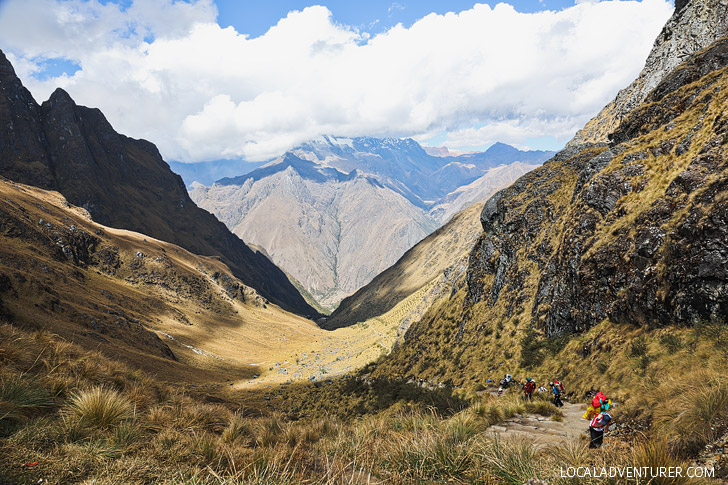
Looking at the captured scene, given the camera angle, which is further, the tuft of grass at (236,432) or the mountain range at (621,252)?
the mountain range at (621,252)

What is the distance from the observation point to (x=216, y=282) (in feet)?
418

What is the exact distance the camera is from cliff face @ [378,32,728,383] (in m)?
12.3

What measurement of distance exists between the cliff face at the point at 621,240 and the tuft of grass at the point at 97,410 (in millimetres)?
17234

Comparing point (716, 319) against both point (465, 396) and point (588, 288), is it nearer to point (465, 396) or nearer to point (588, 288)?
point (588, 288)

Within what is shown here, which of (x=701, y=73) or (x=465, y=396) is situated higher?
(x=701, y=73)

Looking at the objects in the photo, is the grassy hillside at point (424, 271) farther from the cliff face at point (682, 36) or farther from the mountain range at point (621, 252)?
the mountain range at point (621, 252)

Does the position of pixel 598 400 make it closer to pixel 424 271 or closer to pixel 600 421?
pixel 600 421

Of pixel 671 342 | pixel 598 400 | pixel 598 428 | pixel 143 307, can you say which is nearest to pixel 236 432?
pixel 598 428

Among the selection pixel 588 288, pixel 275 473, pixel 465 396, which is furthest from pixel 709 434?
pixel 588 288

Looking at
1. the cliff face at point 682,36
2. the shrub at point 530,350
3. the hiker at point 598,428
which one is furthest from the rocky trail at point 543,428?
the cliff face at point 682,36

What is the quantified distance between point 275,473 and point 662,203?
20.3 meters

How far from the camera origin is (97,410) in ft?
15.7

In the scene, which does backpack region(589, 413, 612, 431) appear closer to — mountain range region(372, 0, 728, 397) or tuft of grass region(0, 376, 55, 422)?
mountain range region(372, 0, 728, 397)

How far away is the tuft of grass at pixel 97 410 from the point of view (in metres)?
4.67
